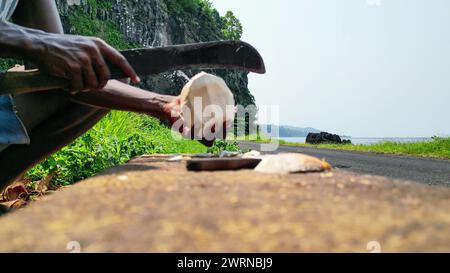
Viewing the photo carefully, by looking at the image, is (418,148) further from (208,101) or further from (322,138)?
(208,101)

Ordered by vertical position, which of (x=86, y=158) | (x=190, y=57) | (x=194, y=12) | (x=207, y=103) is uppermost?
(x=194, y=12)

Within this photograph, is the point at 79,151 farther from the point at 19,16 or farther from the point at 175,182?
the point at 175,182

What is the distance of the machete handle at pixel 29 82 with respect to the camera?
6.86 feet

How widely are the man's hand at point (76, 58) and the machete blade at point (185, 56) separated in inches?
10.9

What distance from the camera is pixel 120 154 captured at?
20.2ft

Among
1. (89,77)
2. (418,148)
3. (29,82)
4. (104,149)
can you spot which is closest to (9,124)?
(29,82)

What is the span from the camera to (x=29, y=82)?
2121 millimetres

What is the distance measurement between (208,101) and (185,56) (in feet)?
1.20

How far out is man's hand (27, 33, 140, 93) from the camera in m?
1.96

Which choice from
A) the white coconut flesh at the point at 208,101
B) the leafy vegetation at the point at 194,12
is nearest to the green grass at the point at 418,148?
the white coconut flesh at the point at 208,101

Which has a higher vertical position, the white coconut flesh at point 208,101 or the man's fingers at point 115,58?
the man's fingers at point 115,58

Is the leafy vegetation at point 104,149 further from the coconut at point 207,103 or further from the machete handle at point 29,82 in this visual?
the machete handle at point 29,82

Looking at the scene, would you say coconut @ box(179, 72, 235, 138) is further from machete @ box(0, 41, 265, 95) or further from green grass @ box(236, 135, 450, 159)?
green grass @ box(236, 135, 450, 159)
